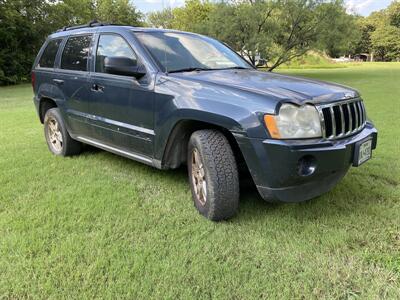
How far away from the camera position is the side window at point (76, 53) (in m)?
4.31

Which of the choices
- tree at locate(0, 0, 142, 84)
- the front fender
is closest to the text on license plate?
the front fender

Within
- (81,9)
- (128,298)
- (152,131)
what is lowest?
(128,298)

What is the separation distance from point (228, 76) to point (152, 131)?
2.86 feet

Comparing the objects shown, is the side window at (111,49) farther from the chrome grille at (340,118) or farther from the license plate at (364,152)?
the license plate at (364,152)

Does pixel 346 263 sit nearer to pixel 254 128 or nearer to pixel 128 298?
pixel 254 128

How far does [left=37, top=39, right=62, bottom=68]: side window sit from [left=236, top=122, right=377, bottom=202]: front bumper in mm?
3406

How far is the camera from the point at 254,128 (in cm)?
264

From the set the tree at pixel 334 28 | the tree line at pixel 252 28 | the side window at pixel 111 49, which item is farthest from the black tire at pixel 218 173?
Result: the tree at pixel 334 28

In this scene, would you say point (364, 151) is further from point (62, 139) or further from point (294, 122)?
point (62, 139)

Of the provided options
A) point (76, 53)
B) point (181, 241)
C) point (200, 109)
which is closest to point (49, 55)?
point (76, 53)

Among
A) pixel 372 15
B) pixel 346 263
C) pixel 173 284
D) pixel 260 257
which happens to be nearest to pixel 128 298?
pixel 173 284

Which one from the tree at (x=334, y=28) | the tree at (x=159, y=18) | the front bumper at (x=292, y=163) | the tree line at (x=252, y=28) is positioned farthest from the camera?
the tree at (x=159, y=18)

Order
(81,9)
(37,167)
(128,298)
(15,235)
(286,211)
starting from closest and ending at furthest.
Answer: (128,298) → (15,235) → (286,211) → (37,167) → (81,9)

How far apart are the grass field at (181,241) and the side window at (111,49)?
4.31 feet
